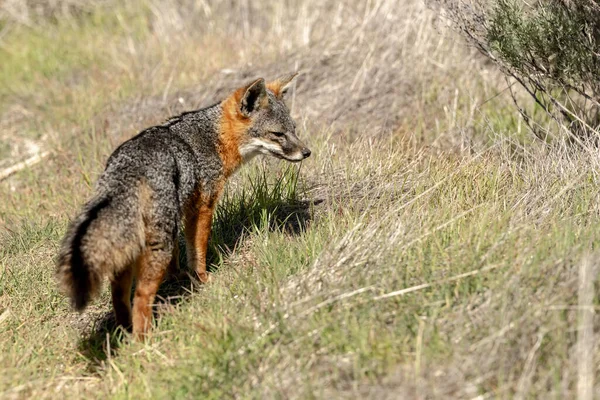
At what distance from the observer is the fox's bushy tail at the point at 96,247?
460 centimetres

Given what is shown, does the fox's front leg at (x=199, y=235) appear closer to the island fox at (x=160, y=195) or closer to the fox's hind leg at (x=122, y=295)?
the island fox at (x=160, y=195)

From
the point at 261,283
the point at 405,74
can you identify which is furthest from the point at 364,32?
the point at 261,283

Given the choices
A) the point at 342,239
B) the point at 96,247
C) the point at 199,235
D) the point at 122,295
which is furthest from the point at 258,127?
the point at 96,247

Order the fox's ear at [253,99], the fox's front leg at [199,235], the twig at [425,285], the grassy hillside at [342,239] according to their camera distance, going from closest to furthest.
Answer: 1. the grassy hillside at [342,239]
2. the twig at [425,285]
3. the fox's front leg at [199,235]
4. the fox's ear at [253,99]

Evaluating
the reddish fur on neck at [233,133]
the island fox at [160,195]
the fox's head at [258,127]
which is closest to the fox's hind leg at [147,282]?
the island fox at [160,195]

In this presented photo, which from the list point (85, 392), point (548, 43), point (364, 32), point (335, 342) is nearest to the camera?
point (335, 342)

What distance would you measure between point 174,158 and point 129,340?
142 cm

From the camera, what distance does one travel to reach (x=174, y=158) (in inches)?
223

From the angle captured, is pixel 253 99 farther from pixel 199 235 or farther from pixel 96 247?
pixel 96 247

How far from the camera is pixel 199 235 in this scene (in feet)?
19.7

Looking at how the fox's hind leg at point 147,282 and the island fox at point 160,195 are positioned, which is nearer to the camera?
the island fox at point 160,195

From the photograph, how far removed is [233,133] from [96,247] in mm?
1905

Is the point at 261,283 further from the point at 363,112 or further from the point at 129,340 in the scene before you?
the point at 363,112

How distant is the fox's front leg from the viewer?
19.6ft
